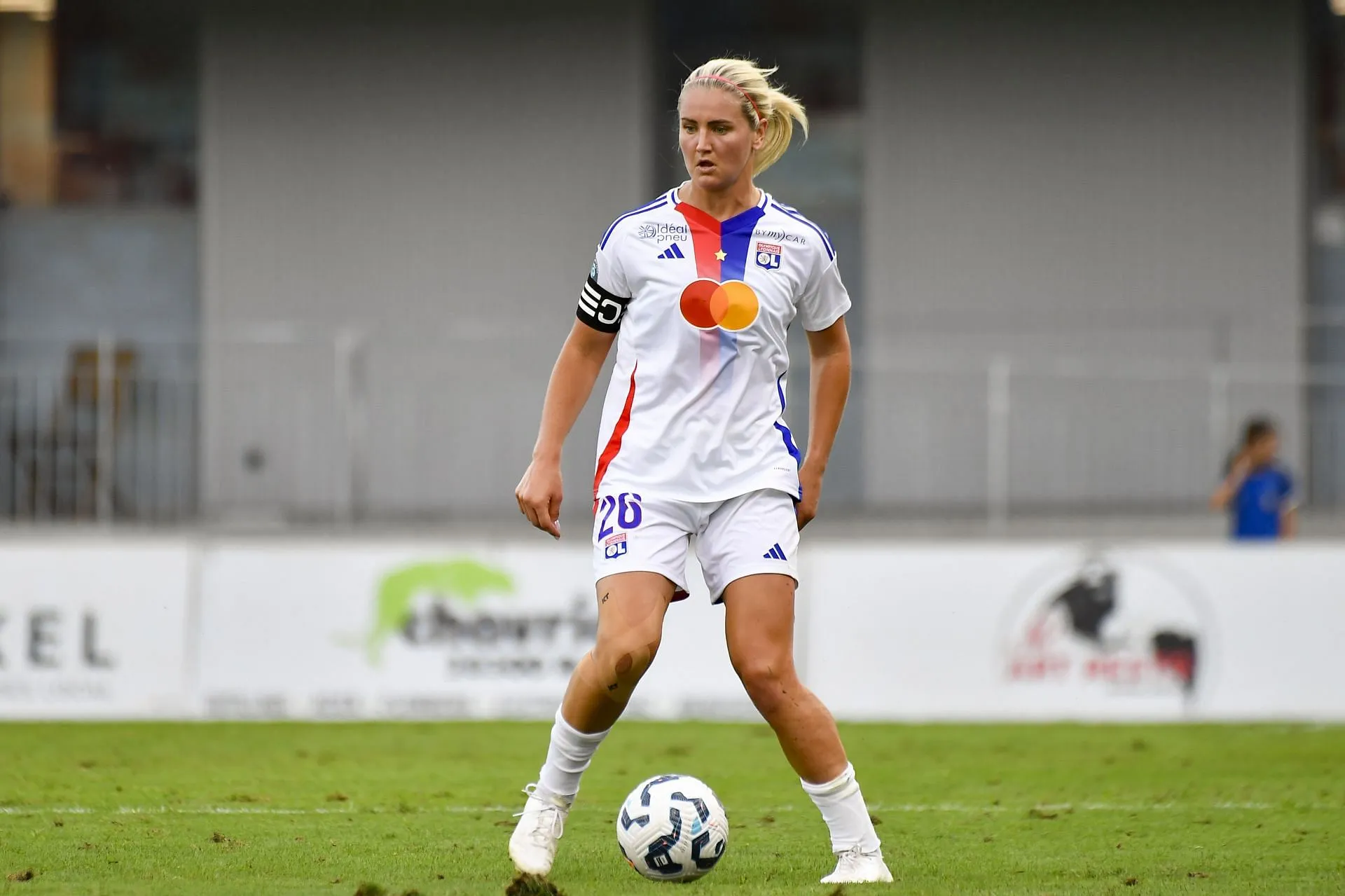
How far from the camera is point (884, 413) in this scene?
52.4 ft

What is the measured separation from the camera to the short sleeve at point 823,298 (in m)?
4.98

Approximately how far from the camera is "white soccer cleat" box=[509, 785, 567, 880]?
4816mm

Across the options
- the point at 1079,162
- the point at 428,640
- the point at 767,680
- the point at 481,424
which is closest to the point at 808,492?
the point at 767,680

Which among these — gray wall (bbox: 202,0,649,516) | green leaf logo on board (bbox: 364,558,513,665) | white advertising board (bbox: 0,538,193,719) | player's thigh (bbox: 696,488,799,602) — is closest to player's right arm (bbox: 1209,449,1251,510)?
green leaf logo on board (bbox: 364,558,513,665)

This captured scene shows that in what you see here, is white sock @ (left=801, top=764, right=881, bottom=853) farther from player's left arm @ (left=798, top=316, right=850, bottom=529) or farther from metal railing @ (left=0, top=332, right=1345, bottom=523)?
metal railing @ (left=0, top=332, right=1345, bottom=523)

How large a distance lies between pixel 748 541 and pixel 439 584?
20.3ft

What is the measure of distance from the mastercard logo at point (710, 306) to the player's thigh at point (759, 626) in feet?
2.11

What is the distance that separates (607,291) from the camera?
4.93 m

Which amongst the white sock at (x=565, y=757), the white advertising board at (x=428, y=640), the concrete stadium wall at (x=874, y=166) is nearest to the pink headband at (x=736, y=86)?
the white sock at (x=565, y=757)

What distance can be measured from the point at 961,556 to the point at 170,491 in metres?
7.06

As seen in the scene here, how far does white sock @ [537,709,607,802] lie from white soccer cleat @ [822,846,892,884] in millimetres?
→ 699

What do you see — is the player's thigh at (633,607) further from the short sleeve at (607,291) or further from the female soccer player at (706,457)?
the short sleeve at (607,291)

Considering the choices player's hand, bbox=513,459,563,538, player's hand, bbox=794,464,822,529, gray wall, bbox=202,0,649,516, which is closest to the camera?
player's hand, bbox=513,459,563,538

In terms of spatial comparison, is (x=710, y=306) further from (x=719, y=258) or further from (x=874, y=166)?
(x=874, y=166)
